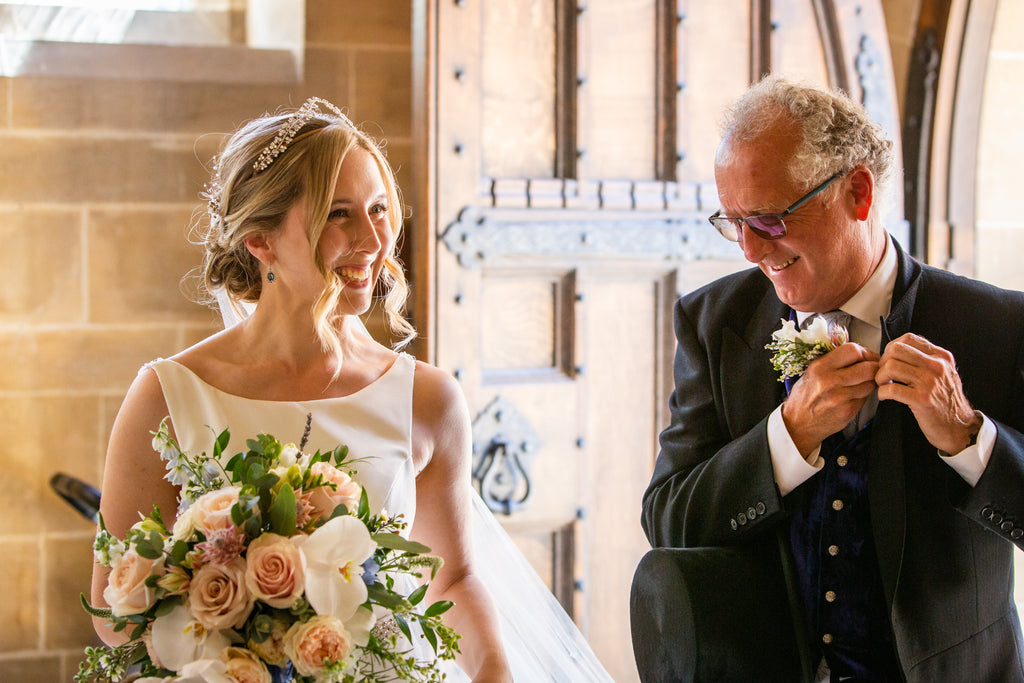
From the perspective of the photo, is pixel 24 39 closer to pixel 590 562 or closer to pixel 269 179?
pixel 269 179

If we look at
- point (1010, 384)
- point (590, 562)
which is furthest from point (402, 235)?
point (1010, 384)

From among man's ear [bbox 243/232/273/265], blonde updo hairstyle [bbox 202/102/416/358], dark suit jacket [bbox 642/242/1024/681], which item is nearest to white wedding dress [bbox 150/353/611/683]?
blonde updo hairstyle [bbox 202/102/416/358]

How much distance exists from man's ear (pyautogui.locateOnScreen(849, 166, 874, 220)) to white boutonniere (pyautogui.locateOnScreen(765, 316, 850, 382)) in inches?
9.4

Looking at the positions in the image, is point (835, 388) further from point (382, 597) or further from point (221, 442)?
point (221, 442)

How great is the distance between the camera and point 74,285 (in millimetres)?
3291

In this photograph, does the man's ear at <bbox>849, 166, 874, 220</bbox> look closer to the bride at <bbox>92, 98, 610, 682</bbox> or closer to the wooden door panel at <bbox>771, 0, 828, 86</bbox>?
the bride at <bbox>92, 98, 610, 682</bbox>

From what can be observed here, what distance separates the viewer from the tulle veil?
2.16m

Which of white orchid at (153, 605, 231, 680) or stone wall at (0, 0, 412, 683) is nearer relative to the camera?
white orchid at (153, 605, 231, 680)

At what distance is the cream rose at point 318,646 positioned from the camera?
131cm

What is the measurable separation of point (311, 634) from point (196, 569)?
0.18m

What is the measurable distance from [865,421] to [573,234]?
1284 mm

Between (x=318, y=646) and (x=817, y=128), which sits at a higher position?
(x=817, y=128)

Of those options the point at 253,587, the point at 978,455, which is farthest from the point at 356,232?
the point at 978,455

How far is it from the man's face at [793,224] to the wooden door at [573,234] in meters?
1.12
